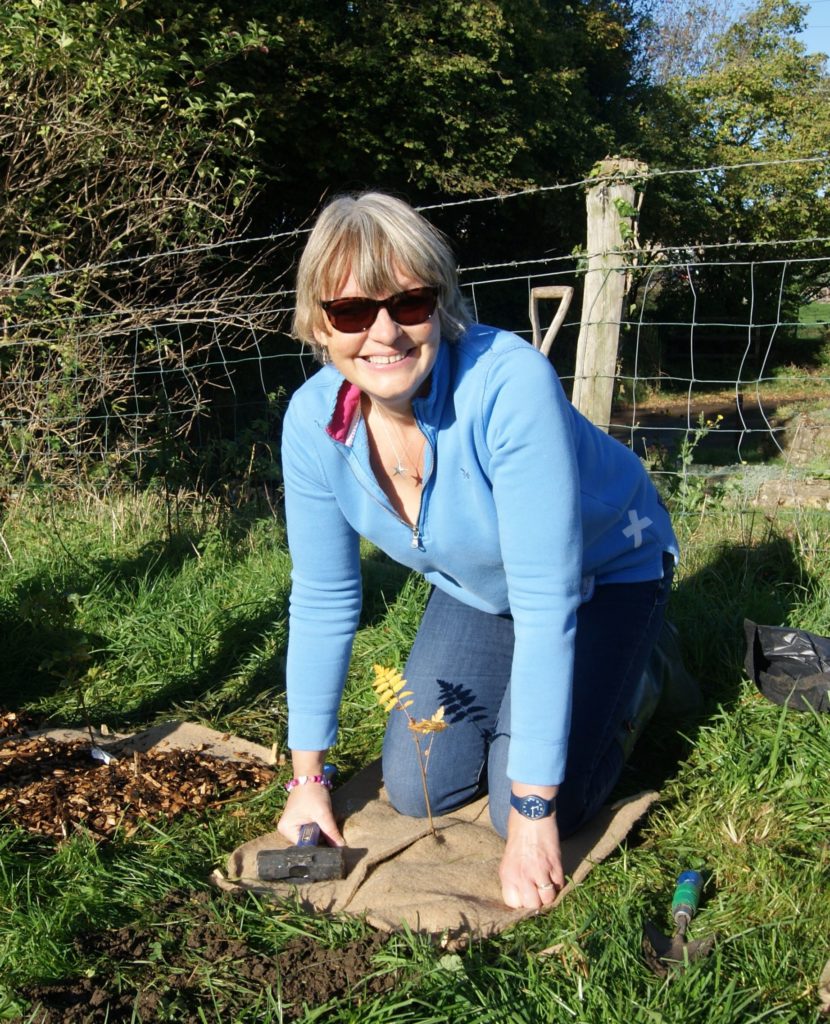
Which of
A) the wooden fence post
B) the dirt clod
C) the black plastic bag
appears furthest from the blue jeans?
the wooden fence post

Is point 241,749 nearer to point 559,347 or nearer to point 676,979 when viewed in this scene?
point 676,979

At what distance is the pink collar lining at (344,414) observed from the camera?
2389mm

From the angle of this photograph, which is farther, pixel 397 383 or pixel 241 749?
pixel 241 749

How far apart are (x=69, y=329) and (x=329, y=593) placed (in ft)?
15.8

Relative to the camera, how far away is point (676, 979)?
1916 millimetres

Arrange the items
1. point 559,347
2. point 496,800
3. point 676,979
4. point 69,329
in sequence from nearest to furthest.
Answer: point 676,979, point 496,800, point 69,329, point 559,347

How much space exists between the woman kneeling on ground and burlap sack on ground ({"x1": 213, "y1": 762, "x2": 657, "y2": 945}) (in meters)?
0.05

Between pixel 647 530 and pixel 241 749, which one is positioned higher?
pixel 647 530

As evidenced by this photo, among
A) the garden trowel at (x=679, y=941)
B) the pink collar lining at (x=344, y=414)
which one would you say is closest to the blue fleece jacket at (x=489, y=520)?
the pink collar lining at (x=344, y=414)

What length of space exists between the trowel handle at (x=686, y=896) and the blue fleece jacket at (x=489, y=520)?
1.23ft

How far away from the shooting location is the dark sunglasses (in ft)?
7.06

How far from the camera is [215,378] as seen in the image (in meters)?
7.58

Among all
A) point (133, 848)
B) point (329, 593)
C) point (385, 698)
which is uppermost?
point (329, 593)

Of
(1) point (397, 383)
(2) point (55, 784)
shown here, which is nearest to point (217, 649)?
(2) point (55, 784)
